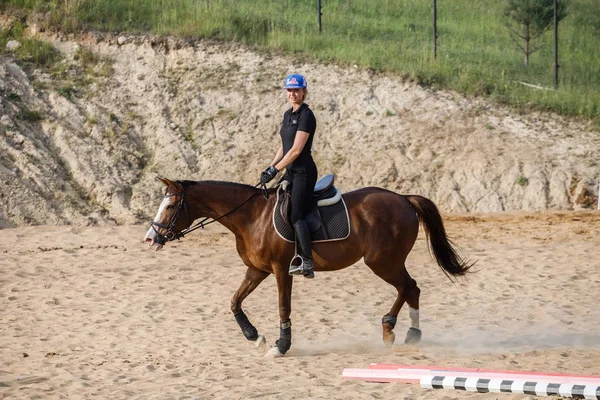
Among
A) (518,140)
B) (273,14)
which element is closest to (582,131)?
(518,140)

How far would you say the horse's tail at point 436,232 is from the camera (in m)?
11.1

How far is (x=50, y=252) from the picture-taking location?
53.0ft

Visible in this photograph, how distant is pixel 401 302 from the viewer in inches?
424

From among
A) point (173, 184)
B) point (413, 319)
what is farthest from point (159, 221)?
point (413, 319)

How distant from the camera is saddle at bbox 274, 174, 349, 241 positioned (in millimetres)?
10250

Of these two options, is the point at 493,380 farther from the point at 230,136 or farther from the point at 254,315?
the point at 230,136

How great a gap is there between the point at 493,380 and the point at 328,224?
311 cm

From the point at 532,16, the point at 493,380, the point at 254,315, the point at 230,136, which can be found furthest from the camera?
the point at 532,16

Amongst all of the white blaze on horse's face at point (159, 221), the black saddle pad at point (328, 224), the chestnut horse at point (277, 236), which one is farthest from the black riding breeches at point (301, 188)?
the white blaze on horse's face at point (159, 221)

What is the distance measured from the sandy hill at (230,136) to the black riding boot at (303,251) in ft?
30.0

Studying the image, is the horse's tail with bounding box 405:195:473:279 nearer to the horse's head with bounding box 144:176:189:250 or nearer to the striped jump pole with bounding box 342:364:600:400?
the striped jump pole with bounding box 342:364:600:400

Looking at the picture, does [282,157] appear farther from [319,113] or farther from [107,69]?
[107,69]

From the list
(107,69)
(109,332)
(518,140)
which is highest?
(107,69)

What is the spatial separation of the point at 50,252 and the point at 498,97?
11.2m
